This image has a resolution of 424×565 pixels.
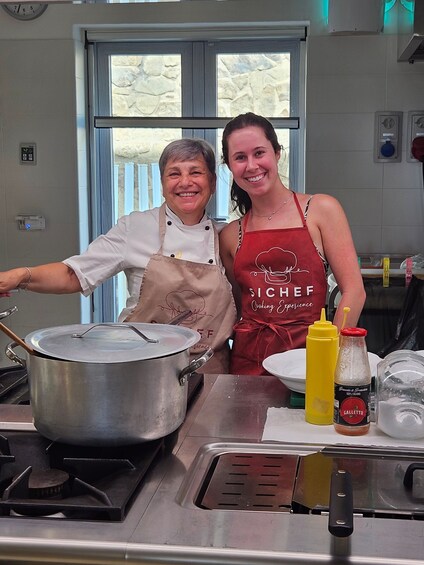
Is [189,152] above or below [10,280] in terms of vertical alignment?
above

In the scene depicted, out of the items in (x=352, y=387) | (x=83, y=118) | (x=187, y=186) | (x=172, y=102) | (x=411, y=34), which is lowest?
(x=352, y=387)

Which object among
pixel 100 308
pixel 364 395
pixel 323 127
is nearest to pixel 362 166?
pixel 323 127

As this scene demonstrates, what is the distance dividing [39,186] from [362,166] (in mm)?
2025

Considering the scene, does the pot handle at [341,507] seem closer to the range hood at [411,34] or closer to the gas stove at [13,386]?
the gas stove at [13,386]

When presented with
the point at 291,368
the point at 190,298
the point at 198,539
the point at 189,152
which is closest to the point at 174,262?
the point at 190,298

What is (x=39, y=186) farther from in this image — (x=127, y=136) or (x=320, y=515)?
(x=320, y=515)

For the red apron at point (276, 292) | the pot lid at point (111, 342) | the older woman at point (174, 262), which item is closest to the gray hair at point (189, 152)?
the older woman at point (174, 262)

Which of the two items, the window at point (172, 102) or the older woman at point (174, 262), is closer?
the older woman at point (174, 262)

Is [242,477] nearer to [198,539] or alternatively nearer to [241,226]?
[198,539]

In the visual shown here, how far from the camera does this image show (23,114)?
4.31 m

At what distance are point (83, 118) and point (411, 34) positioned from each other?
2.10 metres

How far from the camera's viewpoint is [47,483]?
97cm

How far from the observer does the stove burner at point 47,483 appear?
0.95 meters

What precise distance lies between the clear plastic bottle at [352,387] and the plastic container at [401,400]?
0.03 m
